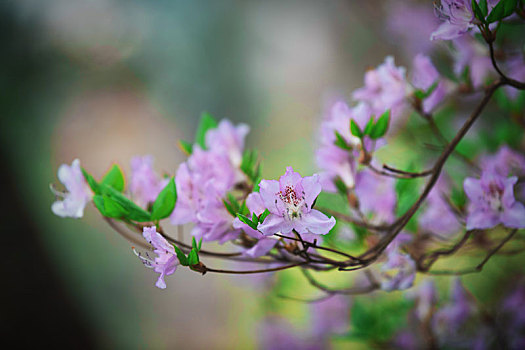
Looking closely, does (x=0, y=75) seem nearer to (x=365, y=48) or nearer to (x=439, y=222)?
(x=365, y=48)

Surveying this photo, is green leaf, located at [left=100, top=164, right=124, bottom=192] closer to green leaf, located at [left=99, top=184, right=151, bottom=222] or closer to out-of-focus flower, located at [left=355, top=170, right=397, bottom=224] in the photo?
green leaf, located at [left=99, top=184, right=151, bottom=222]

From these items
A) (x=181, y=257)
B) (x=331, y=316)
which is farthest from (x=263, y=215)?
(x=331, y=316)

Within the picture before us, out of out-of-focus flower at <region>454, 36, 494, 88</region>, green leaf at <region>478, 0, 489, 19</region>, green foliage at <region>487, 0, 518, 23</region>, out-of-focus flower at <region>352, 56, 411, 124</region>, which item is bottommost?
green foliage at <region>487, 0, 518, 23</region>

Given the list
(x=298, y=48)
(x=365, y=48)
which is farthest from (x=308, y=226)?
(x=298, y=48)

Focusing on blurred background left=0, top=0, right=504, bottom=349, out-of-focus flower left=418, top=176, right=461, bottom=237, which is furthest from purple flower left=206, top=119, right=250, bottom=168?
blurred background left=0, top=0, right=504, bottom=349

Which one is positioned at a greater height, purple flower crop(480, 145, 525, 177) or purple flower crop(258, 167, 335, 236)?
purple flower crop(480, 145, 525, 177)

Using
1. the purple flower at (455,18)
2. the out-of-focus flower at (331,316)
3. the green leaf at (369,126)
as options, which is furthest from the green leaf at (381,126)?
the out-of-focus flower at (331,316)

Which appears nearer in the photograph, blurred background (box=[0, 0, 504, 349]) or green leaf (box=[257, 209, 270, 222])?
green leaf (box=[257, 209, 270, 222])

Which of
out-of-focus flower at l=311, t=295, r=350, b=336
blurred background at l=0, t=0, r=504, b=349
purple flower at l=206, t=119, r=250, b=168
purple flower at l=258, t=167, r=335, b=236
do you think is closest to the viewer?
purple flower at l=258, t=167, r=335, b=236

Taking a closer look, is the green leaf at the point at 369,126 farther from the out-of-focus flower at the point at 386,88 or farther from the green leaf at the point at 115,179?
the green leaf at the point at 115,179
